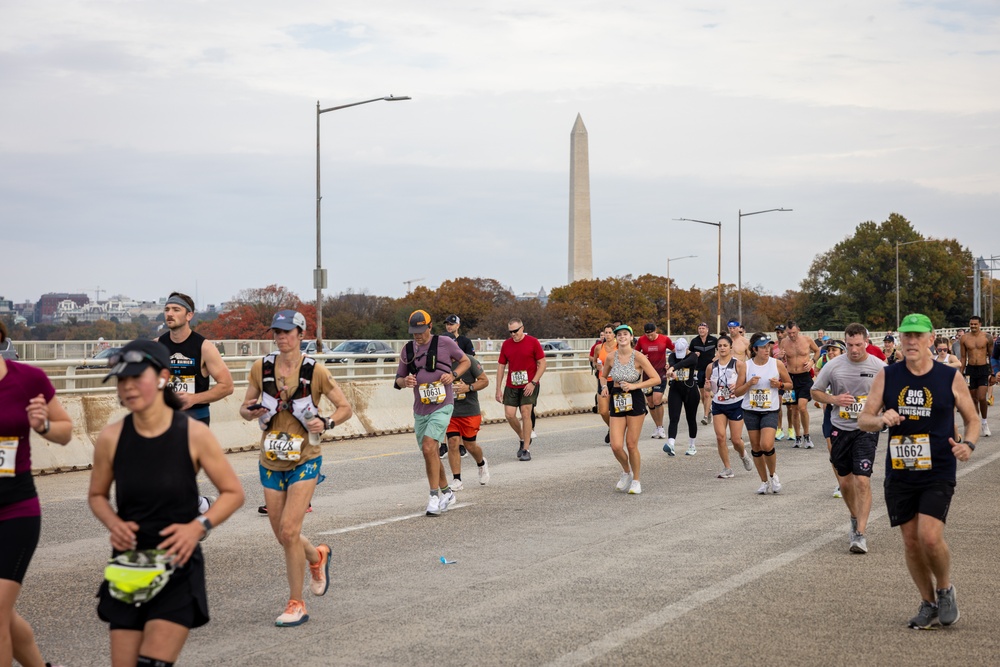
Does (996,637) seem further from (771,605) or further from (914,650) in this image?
(771,605)

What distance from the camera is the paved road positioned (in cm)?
638

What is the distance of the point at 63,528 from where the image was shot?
10.8 metres

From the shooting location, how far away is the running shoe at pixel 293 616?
273 inches

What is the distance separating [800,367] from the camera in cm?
1859

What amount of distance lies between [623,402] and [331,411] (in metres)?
8.26

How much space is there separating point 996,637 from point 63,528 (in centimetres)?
806

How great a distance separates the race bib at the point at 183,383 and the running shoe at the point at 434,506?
2.92 meters

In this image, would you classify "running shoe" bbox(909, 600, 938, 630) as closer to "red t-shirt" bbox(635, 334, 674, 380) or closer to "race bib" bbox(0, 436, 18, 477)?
"race bib" bbox(0, 436, 18, 477)

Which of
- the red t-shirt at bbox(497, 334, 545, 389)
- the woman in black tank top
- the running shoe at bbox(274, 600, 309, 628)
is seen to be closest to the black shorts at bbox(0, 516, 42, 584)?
the woman in black tank top

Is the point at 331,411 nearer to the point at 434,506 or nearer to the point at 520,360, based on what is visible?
the point at 520,360

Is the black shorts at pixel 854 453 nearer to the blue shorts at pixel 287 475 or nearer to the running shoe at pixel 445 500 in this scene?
the running shoe at pixel 445 500

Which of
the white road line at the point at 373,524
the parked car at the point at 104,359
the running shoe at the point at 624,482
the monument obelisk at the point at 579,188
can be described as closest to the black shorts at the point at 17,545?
the parked car at the point at 104,359

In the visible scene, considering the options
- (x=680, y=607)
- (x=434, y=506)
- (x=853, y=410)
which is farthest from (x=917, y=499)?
(x=434, y=506)

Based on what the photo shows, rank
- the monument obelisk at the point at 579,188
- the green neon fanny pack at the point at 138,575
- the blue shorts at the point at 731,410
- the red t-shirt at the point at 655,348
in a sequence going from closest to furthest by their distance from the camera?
the green neon fanny pack at the point at 138,575, the blue shorts at the point at 731,410, the red t-shirt at the point at 655,348, the monument obelisk at the point at 579,188
